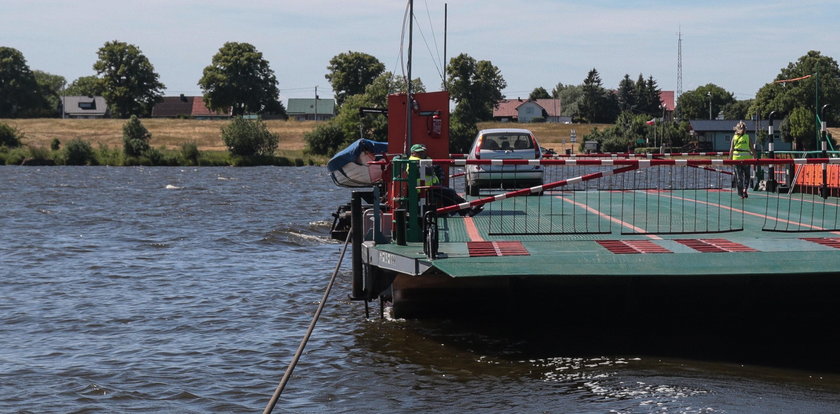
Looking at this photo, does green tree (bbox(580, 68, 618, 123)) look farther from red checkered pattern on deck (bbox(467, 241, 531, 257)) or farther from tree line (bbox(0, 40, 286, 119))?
red checkered pattern on deck (bbox(467, 241, 531, 257))

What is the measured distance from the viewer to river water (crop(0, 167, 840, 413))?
9.77m

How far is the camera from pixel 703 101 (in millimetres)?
166250

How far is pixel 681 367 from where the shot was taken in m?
10.5

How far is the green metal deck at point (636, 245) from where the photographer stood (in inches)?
400

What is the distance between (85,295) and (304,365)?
23.0 ft

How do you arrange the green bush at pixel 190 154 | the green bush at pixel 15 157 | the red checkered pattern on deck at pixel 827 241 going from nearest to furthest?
the red checkered pattern on deck at pixel 827 241
the green bush at pixel 190 154
the green bush at pixel 15 157

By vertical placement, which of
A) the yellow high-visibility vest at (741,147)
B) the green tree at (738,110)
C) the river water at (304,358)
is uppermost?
the green tree at (738,110)

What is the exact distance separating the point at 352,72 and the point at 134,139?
167ft

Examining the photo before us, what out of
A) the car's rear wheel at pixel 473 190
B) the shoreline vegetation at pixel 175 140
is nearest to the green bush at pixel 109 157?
the shoreline vegetation at pixel 175 140

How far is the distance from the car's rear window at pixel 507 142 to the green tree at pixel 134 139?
3183 inches

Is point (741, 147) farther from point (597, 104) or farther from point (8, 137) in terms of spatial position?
point (597, 104)

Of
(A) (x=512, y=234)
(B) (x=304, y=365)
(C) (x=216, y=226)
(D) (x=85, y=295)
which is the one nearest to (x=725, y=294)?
(A) (x=512, y=234)

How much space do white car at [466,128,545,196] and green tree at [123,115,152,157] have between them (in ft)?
264

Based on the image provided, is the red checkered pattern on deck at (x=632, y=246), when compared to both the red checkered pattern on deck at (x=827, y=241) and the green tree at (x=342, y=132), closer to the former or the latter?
the red checkered pattern on deck at (x=827, y=241)
